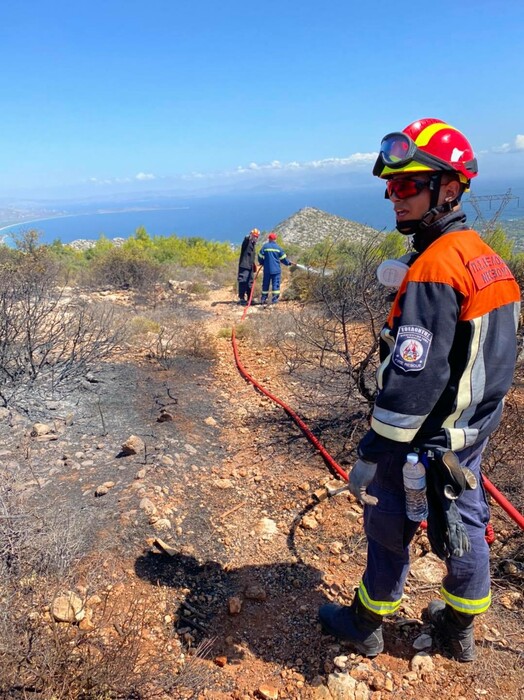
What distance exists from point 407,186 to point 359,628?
6.24ft

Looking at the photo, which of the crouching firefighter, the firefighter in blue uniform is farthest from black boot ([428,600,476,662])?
the firefighter in blue uniform

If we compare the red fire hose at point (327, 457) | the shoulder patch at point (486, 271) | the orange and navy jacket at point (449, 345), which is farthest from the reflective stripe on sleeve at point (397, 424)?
the red fire hose at point (327, 457)

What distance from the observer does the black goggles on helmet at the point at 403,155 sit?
1577 millimetres

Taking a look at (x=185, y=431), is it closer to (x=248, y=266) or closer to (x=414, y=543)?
(x=414, y=543)

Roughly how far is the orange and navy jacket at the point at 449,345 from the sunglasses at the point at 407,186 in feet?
0.68

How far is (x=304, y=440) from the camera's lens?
413 cm

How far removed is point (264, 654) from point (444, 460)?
1.30m

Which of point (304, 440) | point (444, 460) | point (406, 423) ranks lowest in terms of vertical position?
point (304, 440)

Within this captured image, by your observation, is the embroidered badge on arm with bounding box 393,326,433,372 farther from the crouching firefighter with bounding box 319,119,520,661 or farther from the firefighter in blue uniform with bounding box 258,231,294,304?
the firefighter in blue uniform with bounding box 258,231,294,304

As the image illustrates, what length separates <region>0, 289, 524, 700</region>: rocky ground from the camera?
189 centimetres

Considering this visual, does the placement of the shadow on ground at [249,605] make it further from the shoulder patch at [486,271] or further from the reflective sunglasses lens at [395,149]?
the reflective sunglasses lens at [395,149]

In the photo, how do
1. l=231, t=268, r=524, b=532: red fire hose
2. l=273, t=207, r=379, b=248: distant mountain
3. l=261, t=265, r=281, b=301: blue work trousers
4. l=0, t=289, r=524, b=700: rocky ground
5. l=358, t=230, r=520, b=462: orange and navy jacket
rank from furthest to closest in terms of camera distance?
l=273, t=207, r=379, b=248: distant mountain → l=261, t=265, r=281, b=301: blue work trousers → l=231, t=268, r=524, b=532: red fire hose → l=0, t=289, r=524, b=700: rocky ground → l=358, t=230, r=520, b=462: orange and navy jacket

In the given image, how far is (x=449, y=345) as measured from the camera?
4.78ft

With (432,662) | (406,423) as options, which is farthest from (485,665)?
(406,423)
